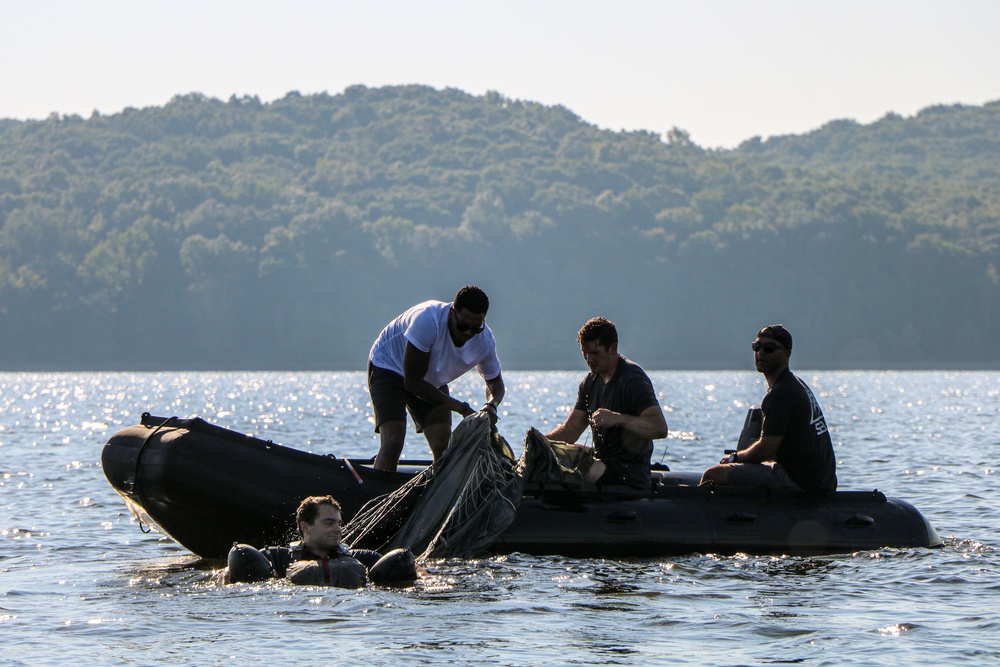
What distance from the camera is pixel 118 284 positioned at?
106m

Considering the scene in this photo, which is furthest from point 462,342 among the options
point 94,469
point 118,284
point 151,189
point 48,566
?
point 151,189

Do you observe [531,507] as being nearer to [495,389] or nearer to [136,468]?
[495,389]

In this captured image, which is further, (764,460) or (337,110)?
(337,110)

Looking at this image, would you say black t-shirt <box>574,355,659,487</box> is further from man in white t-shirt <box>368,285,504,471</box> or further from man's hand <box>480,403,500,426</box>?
man in white t-shirt <box>368,285,504,471</box>

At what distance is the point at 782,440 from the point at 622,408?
45.4 inches

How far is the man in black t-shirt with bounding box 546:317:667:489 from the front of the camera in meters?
9.30

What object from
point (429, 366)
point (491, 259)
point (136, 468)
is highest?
point (491, 259)

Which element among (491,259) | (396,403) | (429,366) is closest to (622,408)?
(429,366)

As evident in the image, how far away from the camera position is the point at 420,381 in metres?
9.82

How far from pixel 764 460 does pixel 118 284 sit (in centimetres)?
10066

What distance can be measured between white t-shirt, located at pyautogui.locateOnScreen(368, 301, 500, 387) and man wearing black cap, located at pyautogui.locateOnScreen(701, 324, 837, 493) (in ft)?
5.96

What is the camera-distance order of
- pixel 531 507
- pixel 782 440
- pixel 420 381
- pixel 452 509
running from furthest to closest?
1. pixel 531 507
2. pixel 420 381
3. pixel 782 440
4. pixel 452 509

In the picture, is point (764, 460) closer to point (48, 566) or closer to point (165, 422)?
point (165, 422)

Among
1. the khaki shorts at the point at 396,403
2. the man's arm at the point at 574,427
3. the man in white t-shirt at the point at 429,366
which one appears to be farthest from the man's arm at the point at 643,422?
the khaki shorts at the point at 396,403
